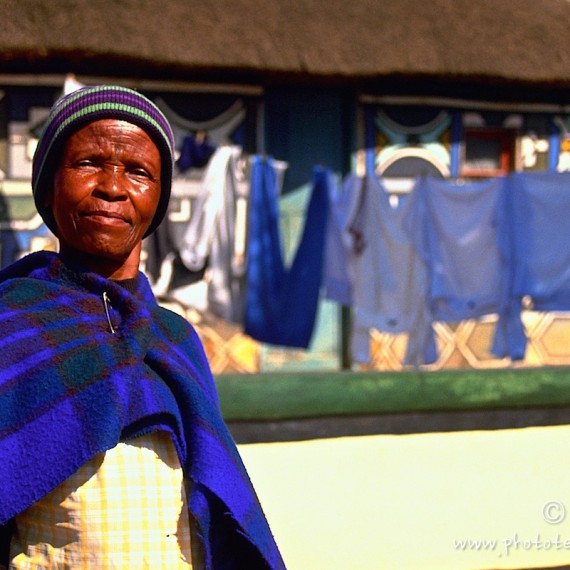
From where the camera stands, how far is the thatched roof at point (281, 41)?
5562 mm

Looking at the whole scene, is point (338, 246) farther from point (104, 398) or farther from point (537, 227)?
point (104, 398)

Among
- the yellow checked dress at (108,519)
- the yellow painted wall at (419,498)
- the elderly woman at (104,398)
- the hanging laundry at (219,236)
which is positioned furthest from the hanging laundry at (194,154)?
the yellow checked dress at (108,519)

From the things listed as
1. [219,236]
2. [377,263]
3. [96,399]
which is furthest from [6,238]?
[96,399]

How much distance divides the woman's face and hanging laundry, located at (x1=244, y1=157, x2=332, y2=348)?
381 centimetres

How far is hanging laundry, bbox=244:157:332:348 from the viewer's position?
17.4 feet

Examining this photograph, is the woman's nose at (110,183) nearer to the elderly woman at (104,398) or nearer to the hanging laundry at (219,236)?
the elderly woman at (104,398)

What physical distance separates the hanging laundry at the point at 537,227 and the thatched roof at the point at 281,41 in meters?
1.27

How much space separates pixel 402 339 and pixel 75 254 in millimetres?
5603

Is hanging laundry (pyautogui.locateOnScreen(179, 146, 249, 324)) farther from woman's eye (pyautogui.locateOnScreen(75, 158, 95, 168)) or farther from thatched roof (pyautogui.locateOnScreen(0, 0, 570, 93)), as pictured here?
woman's eye (pyautogui.locateOnScreen(75, 158, 95, 168))

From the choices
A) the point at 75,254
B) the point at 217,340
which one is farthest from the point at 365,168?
the point at 75,254

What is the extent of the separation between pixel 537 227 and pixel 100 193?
443 centimetres

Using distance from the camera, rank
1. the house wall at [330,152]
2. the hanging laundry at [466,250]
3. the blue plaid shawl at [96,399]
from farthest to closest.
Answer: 1. the house wall at [330,152]
2. the hanging laundry at [466,250]
3. the blue plaid shawl at [96,399]

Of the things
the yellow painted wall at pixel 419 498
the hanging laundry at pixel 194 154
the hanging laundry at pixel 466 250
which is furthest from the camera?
the hanging laundry at pixel 194 154

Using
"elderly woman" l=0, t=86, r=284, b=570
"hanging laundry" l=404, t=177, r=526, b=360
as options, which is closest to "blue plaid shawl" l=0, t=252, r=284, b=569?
"elderly woman" l=0, t=86, r=284, b=570
